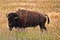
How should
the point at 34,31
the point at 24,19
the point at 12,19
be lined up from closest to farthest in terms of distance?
the point at 34,31
the point at 12,19
the point at 24,19

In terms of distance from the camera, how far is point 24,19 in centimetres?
1072

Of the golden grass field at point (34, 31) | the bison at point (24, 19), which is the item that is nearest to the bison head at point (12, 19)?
the bison at point (24, 19)

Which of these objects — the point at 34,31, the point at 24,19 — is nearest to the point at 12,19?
the point at 24,19

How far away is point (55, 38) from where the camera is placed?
21.8 ft

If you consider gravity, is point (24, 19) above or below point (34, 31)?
below

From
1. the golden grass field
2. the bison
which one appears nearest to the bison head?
the bison

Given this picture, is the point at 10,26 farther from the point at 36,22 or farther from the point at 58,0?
the point at 58,0

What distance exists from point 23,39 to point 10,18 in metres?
4.33

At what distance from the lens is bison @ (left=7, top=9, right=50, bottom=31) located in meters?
10.4

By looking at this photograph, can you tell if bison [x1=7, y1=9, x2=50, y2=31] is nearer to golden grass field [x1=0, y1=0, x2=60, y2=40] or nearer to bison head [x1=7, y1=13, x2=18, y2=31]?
bison head [x1=7, y1=13, x2=18, y2=31]

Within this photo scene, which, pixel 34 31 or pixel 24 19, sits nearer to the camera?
pixel 34 31

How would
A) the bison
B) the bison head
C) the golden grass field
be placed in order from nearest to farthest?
1. the golden grass field
2. the bison head
3. the bison

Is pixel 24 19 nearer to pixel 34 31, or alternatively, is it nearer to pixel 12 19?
pixel 12 19

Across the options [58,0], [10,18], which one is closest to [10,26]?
[10,18]
